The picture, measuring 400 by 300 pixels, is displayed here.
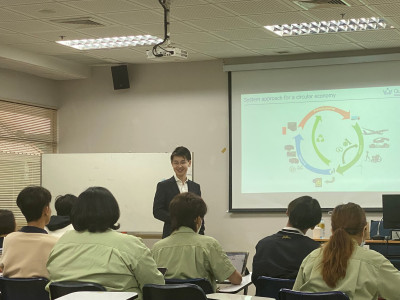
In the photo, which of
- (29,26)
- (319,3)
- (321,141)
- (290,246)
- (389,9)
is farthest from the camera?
(321,141)

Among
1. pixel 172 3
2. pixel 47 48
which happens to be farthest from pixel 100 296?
pixel 47 48

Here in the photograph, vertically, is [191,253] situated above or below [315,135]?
below

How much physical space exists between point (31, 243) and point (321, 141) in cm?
502

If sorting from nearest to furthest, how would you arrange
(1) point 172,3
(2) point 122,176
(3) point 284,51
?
(1) point 172,3 → (3) point 284,51 → (2) point 122,176

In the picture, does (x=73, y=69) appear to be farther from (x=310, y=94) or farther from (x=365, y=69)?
(x=365, y=69)

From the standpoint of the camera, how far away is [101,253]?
10.4ft

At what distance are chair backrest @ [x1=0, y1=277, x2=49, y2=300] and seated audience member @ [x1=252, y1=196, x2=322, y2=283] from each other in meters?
1.19

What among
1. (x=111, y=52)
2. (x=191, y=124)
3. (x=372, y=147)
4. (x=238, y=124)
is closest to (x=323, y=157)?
(x=372, y=147)

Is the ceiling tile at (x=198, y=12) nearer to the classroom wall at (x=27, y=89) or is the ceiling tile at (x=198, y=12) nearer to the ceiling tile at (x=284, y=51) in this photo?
the ceiling tile at (x=284, y=51)

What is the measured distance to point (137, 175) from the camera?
8.59 m

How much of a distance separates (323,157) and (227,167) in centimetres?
119

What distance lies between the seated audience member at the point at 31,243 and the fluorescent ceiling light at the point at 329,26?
3.70 meters

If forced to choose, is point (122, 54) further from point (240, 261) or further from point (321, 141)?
point (240, 261)

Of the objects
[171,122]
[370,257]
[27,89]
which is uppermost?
[27,89]
